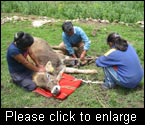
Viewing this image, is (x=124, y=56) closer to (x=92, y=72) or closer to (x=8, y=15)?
(x=92, y=72)

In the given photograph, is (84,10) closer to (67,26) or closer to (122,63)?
(67,26)

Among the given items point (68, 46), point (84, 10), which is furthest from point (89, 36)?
point (84, 10)

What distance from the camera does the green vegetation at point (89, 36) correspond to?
22.8 ft

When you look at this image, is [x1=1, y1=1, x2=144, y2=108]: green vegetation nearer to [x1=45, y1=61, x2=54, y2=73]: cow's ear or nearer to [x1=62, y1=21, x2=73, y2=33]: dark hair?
[x1=45, y1=61, x2=54, y2=73]: cow's ear

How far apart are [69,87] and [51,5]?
6.97m

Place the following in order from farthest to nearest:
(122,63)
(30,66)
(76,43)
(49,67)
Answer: (76,43) < (49,67) < (30,66) < (122,63)

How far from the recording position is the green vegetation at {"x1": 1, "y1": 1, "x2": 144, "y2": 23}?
12.1 meters

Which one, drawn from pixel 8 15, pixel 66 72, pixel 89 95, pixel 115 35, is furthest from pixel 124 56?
pixel 8 15

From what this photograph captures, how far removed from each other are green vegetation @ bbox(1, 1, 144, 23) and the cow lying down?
4118mm

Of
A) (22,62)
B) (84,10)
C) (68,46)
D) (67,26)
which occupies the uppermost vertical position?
(67,26)

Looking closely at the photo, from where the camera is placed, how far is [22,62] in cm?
727

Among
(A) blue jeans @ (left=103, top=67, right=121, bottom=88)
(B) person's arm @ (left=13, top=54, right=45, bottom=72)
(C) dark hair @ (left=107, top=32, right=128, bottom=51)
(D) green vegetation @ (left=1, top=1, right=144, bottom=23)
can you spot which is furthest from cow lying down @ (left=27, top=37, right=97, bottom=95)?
(D) green vegetation @ (left=1, top=1, right=144, bottom=23)

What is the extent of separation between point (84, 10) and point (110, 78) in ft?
19.3

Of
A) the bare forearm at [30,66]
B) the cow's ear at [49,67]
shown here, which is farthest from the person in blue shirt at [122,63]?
the bare forearm at [30,66]
